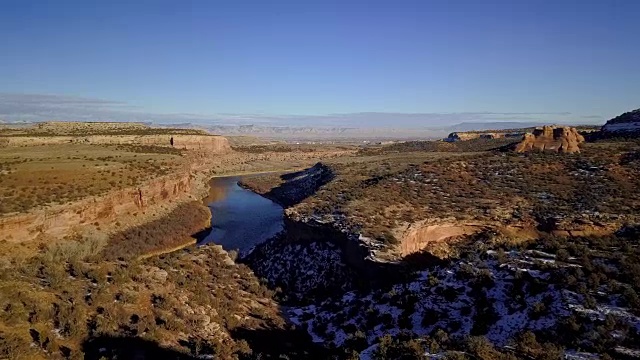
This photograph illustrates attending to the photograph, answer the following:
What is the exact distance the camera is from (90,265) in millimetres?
17859

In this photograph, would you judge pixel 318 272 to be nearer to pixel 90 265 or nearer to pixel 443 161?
pixel 90 265

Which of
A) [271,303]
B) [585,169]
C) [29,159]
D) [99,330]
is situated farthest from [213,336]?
[29,159]

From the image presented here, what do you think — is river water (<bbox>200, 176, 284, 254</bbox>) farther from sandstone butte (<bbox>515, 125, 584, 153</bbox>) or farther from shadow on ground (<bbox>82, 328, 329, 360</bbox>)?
sandstone butte (<bbox>515, 125, 584, 153</bbox>)

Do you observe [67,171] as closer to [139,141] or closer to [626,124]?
[139,141]

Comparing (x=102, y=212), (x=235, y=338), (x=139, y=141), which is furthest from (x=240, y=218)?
(x=235, y=338)

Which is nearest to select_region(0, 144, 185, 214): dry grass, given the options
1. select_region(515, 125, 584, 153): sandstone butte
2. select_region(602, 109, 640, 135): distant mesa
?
select_region(515, 125, 584, 153): sandstone butte

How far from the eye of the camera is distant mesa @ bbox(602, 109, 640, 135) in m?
50.1

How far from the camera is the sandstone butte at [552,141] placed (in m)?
40.3

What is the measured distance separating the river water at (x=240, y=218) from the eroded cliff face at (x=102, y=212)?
16.2 ft

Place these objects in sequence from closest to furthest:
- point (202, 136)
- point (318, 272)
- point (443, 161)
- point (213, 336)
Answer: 1. point (213, 336)
2. point (318, 272)
3. point (443, 161)
4. point (202, 136)

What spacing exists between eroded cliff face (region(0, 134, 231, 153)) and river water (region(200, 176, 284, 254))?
11907mm

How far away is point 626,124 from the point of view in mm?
53406

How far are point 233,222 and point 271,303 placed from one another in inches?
906

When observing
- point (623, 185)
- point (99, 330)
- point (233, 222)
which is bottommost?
point (233, 222)
